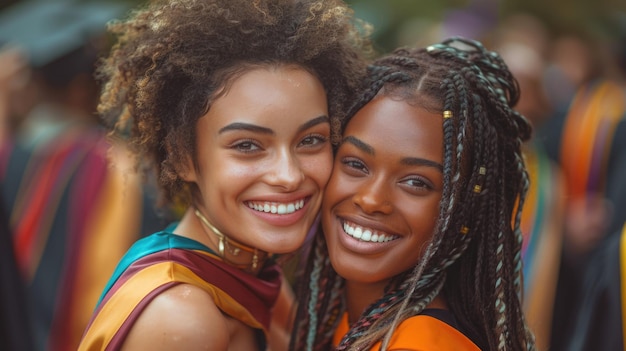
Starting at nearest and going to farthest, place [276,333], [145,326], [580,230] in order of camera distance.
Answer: [145,326], [276,333], [580,230]

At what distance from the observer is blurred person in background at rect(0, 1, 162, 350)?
15.7 feet

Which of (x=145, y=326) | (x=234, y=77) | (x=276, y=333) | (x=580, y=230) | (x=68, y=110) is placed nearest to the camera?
(x=145, y=326)

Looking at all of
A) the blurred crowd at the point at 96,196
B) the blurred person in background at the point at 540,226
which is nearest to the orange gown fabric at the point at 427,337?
the blurred crowd at the point at 96,196

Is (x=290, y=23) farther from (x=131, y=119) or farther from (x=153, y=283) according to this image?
(x=153, y=283)

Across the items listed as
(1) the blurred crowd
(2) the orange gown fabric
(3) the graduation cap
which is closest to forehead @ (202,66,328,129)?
(2) the orange gown fabric

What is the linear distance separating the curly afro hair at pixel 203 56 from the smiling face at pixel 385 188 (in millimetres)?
140

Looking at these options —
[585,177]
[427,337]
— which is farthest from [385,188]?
[585,177]

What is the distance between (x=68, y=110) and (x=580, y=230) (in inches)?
151

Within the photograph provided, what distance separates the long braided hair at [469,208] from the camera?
2629mm

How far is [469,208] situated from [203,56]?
1.06 metres

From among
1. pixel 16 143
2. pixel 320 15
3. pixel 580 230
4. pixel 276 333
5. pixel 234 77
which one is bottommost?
pixel 580 230

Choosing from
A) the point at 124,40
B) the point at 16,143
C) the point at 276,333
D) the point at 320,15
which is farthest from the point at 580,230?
the point at 16,143

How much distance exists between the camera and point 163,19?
2723 millimetres

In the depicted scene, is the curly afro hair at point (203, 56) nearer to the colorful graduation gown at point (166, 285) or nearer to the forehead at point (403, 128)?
the forehead at point (403, 128)
